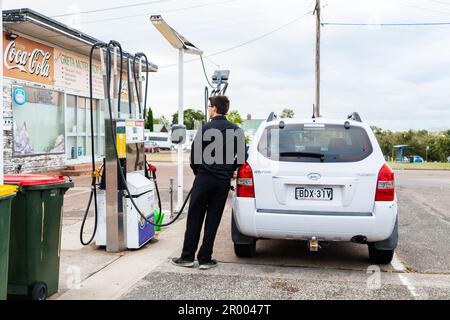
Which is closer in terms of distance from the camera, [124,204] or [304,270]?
[304,270]

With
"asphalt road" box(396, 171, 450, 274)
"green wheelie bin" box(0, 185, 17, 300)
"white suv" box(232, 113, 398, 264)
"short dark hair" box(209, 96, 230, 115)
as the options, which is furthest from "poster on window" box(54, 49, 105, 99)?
"green wheelie bin" box(0, 185, 17, 300)

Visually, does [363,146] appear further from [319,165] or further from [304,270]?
[304,270]

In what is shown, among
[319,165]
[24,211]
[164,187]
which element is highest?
[319,165]

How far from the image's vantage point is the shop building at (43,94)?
43.0ft

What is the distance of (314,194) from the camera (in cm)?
487

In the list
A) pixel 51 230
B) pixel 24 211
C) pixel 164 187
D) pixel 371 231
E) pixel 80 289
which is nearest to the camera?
pixel 24 211

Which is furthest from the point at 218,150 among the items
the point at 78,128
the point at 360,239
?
the point at 78,128

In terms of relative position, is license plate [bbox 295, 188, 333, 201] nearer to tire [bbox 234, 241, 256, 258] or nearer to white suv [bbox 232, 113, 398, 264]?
white suv [bbox 232, 113, 398, 264]

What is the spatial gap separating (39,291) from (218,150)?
2.28 meters

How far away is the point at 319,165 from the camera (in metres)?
4.93

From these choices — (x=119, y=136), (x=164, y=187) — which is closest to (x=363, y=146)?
(x=119, y=136)

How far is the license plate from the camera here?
4.86 metres

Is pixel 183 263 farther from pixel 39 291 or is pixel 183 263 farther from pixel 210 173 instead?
pixel 39 291
